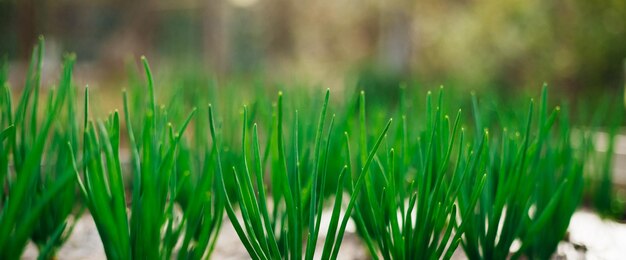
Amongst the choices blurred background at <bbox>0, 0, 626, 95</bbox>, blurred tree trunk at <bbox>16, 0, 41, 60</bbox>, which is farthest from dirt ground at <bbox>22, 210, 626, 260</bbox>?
blurred tree trunk at <bbox>16, 0, 41, 60</bbox>

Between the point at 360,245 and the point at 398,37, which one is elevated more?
the point at 398,37

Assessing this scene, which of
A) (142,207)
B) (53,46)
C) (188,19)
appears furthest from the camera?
(188,19)

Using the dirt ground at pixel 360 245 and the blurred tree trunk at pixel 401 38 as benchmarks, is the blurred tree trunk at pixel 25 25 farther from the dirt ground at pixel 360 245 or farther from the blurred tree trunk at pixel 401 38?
the dirt ground at pixel 360 245

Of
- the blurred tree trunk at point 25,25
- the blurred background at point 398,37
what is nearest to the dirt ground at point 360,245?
the blurred background at point 398,37

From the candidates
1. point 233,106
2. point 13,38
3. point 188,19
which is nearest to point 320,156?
point 233,106

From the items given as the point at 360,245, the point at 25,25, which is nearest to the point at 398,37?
the point at 25,25

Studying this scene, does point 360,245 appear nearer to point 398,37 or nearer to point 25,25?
point 398,37

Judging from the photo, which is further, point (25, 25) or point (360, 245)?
point (25, 25)

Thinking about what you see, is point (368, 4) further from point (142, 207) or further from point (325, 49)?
point (142, 207)
